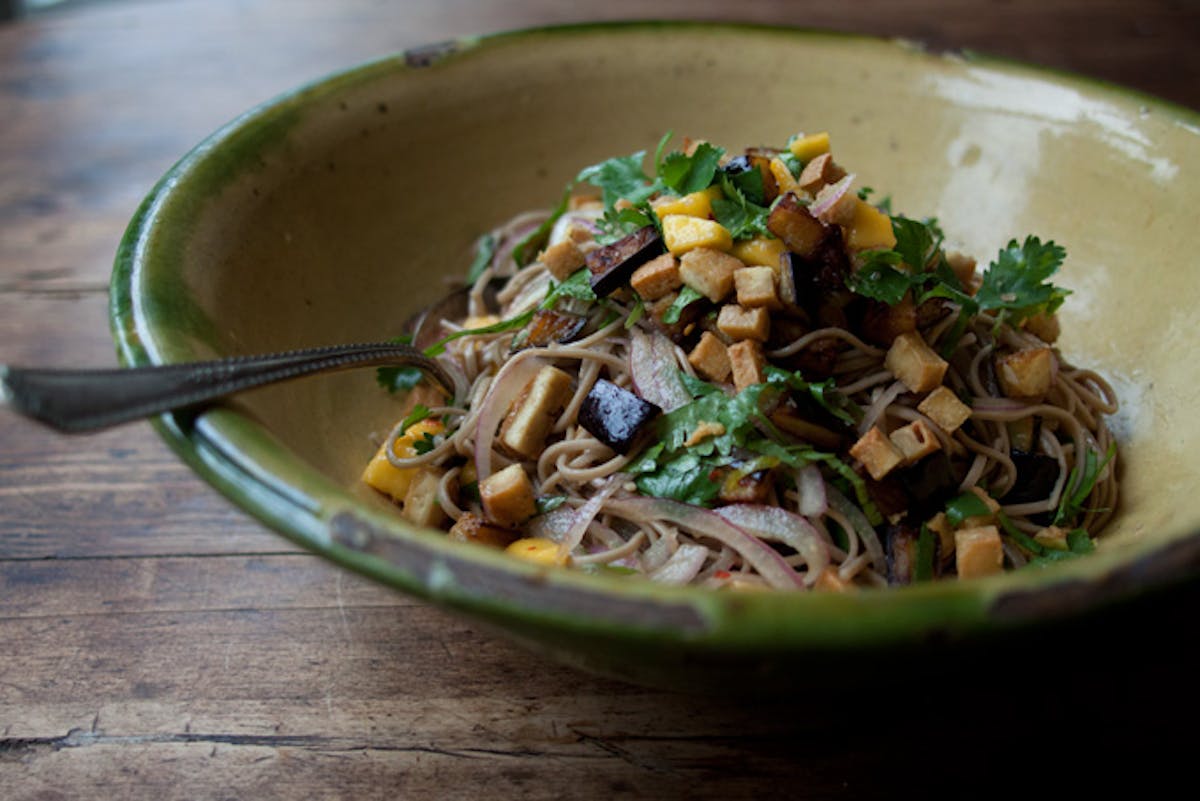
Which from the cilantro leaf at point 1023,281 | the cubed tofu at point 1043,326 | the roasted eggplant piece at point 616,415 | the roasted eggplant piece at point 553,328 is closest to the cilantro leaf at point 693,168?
the roasted eggplant piece at point 553,328

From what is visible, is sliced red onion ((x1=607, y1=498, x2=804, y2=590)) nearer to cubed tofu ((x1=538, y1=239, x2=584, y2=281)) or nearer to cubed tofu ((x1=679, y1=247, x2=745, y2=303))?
cubed tofu ((x1=679, y1=247, x2=745, y2=303))

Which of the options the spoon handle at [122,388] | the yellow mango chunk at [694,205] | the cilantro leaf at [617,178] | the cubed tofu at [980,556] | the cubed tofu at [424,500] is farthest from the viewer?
the cilantro leaf at [617,178]

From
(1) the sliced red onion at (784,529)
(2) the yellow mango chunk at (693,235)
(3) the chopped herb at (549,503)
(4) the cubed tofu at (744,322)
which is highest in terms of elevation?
(2) the yellow mango chunk at (693,235)

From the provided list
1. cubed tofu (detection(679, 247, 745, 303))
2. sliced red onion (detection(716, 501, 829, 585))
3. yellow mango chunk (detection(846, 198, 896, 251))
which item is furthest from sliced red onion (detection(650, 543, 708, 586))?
yellow mango chunk (detection(846, 198, 896, 251))

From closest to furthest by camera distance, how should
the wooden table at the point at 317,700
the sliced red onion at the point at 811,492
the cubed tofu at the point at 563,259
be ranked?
the wooden table at the point at 317,700 → the sliced red onion at the point at 811,492 → the cubed tofu at the point at 563,259

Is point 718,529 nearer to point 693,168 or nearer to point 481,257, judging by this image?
point 693,168

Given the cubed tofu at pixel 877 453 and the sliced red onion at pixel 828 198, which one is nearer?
the cubed tofu at pixel 877 453

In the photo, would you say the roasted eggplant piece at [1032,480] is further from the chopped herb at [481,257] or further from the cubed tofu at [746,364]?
the chopped herb at [481,257]

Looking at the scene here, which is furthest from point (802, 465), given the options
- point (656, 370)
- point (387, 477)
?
point (387, 477)
